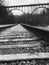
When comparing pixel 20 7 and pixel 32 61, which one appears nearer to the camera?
pixel 32 61

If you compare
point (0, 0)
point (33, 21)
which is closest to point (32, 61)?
point (33, 21)

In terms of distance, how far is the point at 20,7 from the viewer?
125 feet

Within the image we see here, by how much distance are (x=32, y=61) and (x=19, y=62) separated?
145 millimetres

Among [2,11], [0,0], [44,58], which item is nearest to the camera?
[44,58]

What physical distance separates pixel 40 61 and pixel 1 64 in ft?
1.42

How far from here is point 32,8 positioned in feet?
127

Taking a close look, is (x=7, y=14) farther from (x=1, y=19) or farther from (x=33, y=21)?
(x=33, y=21)

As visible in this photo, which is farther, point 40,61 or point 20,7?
point 20,7

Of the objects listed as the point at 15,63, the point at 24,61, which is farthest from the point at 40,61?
the point at 15,63

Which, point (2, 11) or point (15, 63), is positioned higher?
point (15, 63)

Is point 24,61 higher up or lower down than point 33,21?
higher up

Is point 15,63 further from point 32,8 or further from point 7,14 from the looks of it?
point 7,14

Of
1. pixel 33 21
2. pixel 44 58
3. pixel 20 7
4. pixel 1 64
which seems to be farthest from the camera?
pixel 20 7

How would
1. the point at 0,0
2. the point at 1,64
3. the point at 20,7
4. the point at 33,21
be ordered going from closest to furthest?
the point at 1,64, the point at 33,21, the point at 20,7, the point at 0,0
